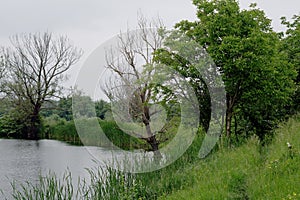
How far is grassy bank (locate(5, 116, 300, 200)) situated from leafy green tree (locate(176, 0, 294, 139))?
104 centimetres

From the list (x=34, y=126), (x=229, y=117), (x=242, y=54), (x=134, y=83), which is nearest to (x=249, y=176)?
(x=242, y=54)

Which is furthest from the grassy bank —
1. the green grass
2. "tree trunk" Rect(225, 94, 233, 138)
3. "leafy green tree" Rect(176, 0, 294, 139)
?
"leafy green tree" Rect(176, 0, 294, 139)

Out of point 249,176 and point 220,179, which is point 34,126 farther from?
point 249,176

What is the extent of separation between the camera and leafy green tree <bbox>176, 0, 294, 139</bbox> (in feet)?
25.5

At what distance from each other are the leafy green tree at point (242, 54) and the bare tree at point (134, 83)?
4.68ft

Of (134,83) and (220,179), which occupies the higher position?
(134,83)

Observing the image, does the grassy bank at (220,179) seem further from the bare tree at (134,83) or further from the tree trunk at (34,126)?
the tree trunk at (34,126)

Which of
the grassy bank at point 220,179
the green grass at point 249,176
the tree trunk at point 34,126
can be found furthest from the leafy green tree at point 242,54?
the tree trunk at point 34,126

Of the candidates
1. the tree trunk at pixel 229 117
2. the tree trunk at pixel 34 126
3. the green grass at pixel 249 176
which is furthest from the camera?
the tree trunk at pixel 34 126

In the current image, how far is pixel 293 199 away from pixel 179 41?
19.2ft

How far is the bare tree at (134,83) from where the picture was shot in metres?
8.97

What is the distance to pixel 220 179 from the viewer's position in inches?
198

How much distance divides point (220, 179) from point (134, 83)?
15.2ft

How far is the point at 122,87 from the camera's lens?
29.9 ft
